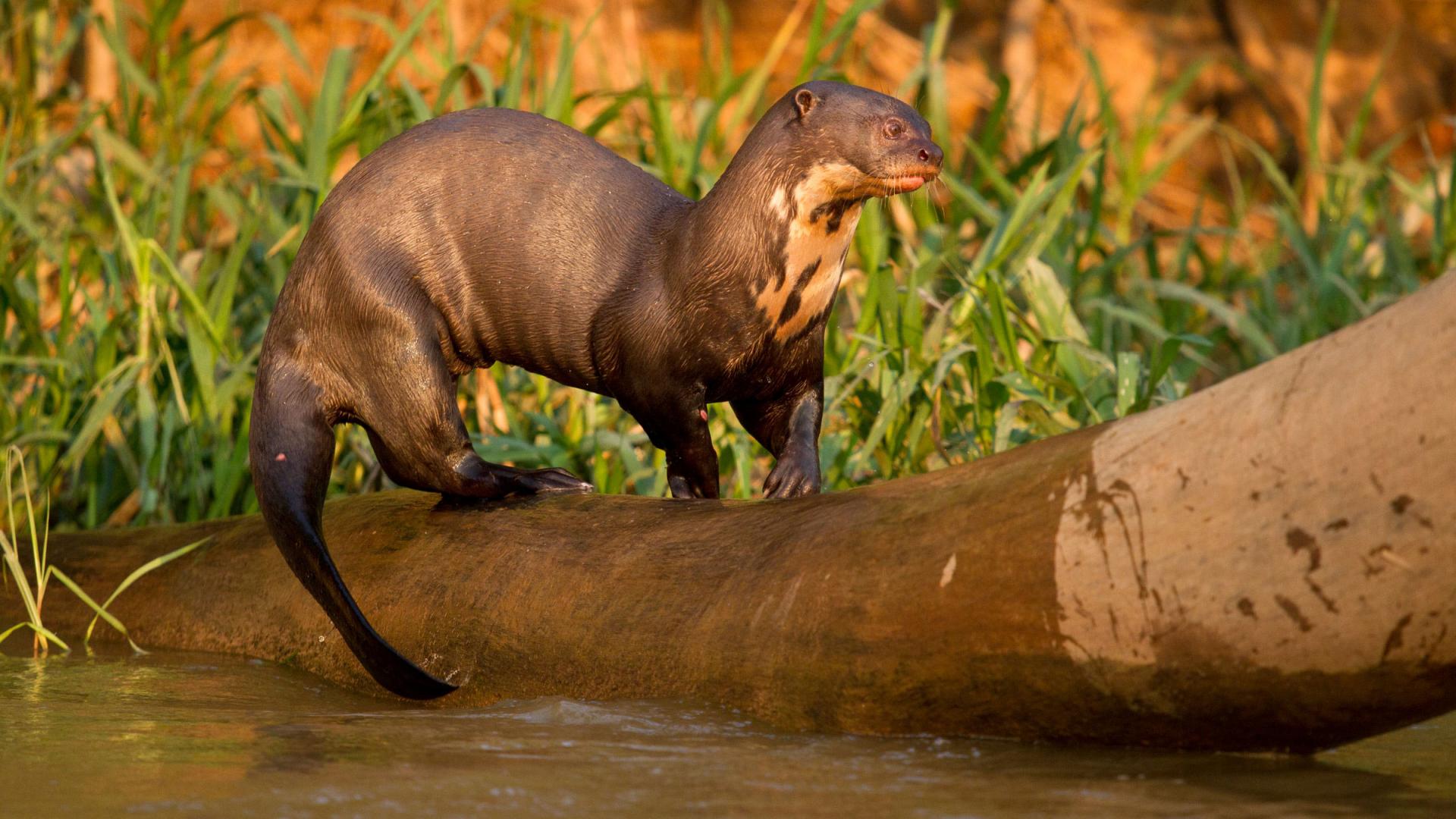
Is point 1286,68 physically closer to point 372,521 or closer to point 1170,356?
point 1170,356

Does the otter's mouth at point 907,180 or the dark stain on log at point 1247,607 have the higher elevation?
the otter's mouth at point 907,180

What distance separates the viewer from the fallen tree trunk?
1.50 metres

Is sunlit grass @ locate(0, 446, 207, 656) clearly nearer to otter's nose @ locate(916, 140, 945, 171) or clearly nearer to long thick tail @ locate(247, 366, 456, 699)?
long thick tail @ locate(247, 366, 456, 699)

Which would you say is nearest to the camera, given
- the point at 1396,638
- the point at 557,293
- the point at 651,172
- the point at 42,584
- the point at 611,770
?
the point at 1396,638

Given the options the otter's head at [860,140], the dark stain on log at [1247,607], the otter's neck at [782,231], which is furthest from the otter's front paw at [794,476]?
the dark stain on log at [1247,607]

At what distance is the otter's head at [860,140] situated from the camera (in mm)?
2227

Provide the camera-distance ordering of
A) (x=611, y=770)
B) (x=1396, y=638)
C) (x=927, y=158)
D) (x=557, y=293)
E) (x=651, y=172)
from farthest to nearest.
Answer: (x=651, y=172) < (x=557, y=293) < (x=927, y=158) < (x=611, y=770) < (x=1396, y=638)

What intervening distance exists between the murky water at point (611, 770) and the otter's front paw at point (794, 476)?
451 millimetres

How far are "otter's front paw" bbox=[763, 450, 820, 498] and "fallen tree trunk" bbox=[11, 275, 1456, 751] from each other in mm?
183

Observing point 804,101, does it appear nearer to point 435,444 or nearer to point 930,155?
point 930,155

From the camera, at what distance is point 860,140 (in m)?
2.25

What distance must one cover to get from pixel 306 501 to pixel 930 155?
3.16ft

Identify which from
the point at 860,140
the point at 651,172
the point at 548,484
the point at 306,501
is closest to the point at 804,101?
the point at 860,140

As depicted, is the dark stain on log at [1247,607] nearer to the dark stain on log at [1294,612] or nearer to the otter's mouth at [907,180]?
the dark stain on log at [1294,612]
